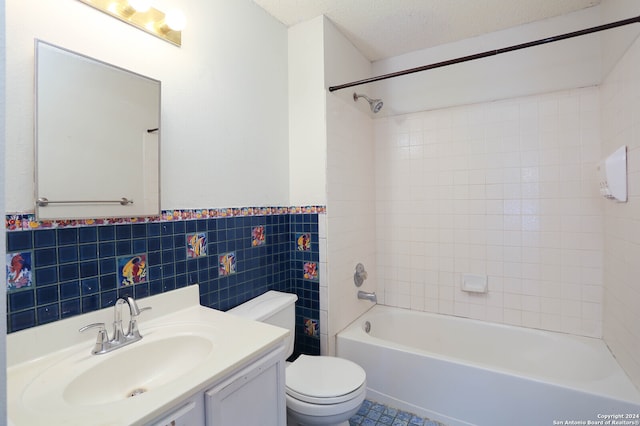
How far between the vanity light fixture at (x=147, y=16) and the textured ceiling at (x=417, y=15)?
719 mm

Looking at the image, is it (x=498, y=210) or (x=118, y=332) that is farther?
(x=498, y=210)

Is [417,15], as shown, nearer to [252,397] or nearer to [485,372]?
[485,372]

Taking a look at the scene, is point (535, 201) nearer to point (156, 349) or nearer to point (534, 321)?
point (534, 321)

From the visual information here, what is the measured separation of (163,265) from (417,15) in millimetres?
2142

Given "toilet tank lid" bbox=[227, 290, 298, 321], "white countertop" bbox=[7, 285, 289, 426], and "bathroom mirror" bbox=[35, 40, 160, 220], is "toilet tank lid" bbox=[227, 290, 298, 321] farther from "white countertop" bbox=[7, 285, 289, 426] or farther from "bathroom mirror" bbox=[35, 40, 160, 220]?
"bathroom mirror" bbox=[35, 40, 160, 220]

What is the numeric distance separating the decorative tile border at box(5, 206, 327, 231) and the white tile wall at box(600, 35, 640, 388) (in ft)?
5.27

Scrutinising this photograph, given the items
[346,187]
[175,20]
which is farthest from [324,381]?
[175,20]

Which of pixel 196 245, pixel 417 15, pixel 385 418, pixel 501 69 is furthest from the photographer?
pixel 501 69

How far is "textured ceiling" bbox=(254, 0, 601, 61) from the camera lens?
1.93 meters

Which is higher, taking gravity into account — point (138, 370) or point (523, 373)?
point (138, 370)

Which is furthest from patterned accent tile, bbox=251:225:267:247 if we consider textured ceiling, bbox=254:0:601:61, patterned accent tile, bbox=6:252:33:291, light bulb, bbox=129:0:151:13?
textured ceiling, bbox=254:0:601:61

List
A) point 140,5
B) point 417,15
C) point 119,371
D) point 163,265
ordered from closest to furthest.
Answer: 1. point 119,371
2. point 140,5
3. point 163,265
4. point 417,15

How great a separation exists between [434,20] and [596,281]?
2034 millimetres

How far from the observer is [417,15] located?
204 cm
